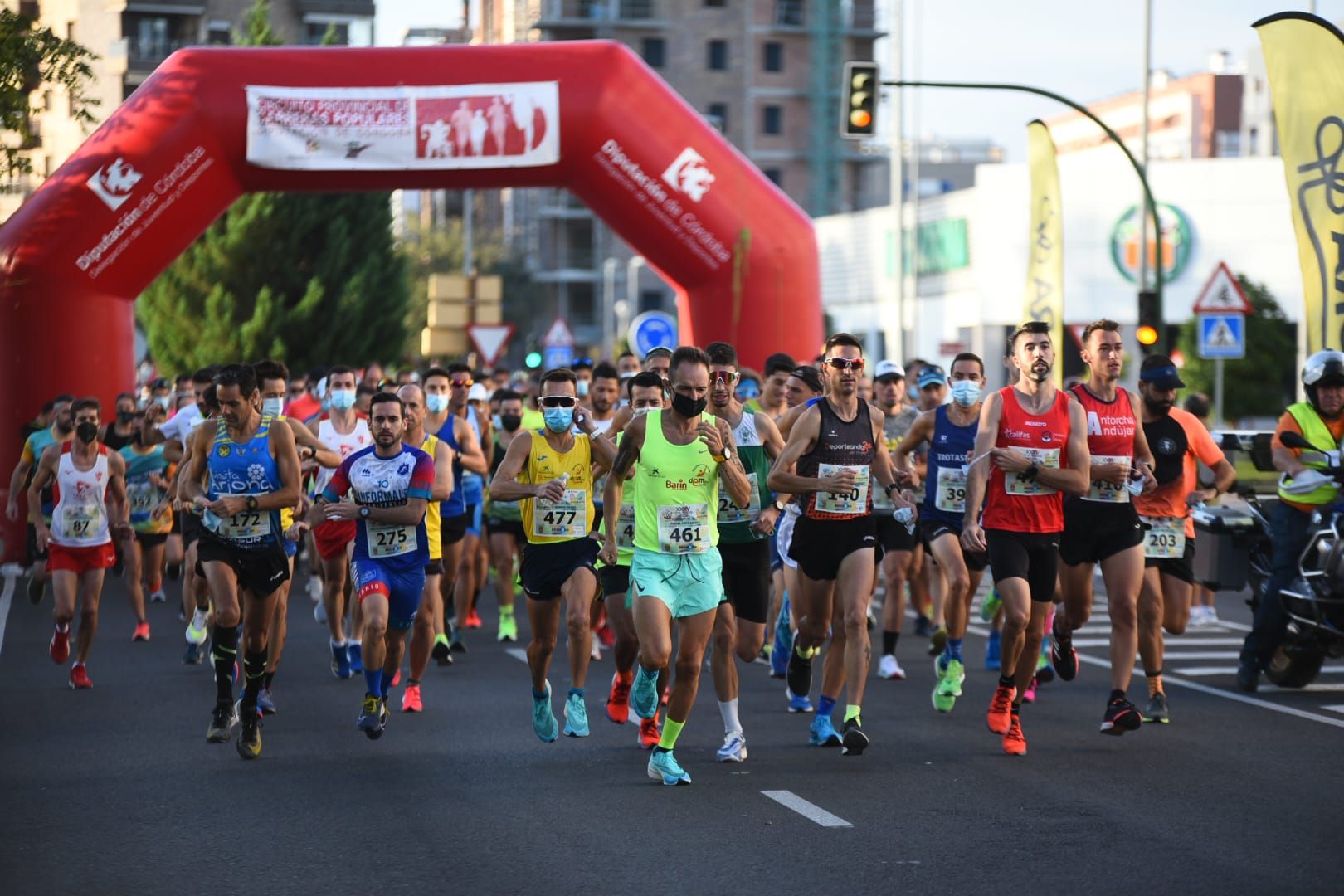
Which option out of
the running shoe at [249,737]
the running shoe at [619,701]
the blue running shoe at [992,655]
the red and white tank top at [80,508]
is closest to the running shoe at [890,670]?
the blue running shoe at [992,655]

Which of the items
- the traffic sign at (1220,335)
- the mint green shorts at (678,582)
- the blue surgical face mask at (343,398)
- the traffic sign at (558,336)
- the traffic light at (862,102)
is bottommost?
the mint green shorts at (678,582)

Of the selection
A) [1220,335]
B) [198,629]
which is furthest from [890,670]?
[1220,335]

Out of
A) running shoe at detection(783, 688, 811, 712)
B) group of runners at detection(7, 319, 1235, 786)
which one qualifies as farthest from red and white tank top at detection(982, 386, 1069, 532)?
running shoe at detection(783, 688, 811, 712)

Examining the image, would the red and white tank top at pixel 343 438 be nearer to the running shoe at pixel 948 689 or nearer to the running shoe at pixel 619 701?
the running shoe at pixel 619 701

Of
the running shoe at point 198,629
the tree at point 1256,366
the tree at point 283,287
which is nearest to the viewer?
the running shoe at point 198,629

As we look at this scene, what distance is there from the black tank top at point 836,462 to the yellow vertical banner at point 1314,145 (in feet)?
18.8

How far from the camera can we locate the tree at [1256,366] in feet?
147

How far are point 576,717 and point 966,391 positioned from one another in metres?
3.70

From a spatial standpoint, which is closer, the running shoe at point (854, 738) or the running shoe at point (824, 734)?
the running shoe at point (854, 738)

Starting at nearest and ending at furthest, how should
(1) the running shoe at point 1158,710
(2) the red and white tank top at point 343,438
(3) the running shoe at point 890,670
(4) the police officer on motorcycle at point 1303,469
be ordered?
1. (1) the running shoe at point 1158,710
2. (4) the police officer on motorcycle at point 1303,469
3. (3) the running shoe at point 890,670
4. (2) the red and white tank top at point 343,438

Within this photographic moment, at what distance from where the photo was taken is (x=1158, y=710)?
1132 centimetres

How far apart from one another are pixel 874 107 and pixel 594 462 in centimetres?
1475

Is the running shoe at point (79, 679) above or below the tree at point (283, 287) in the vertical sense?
below

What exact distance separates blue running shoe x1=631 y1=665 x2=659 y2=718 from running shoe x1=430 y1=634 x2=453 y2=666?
3.97 m
